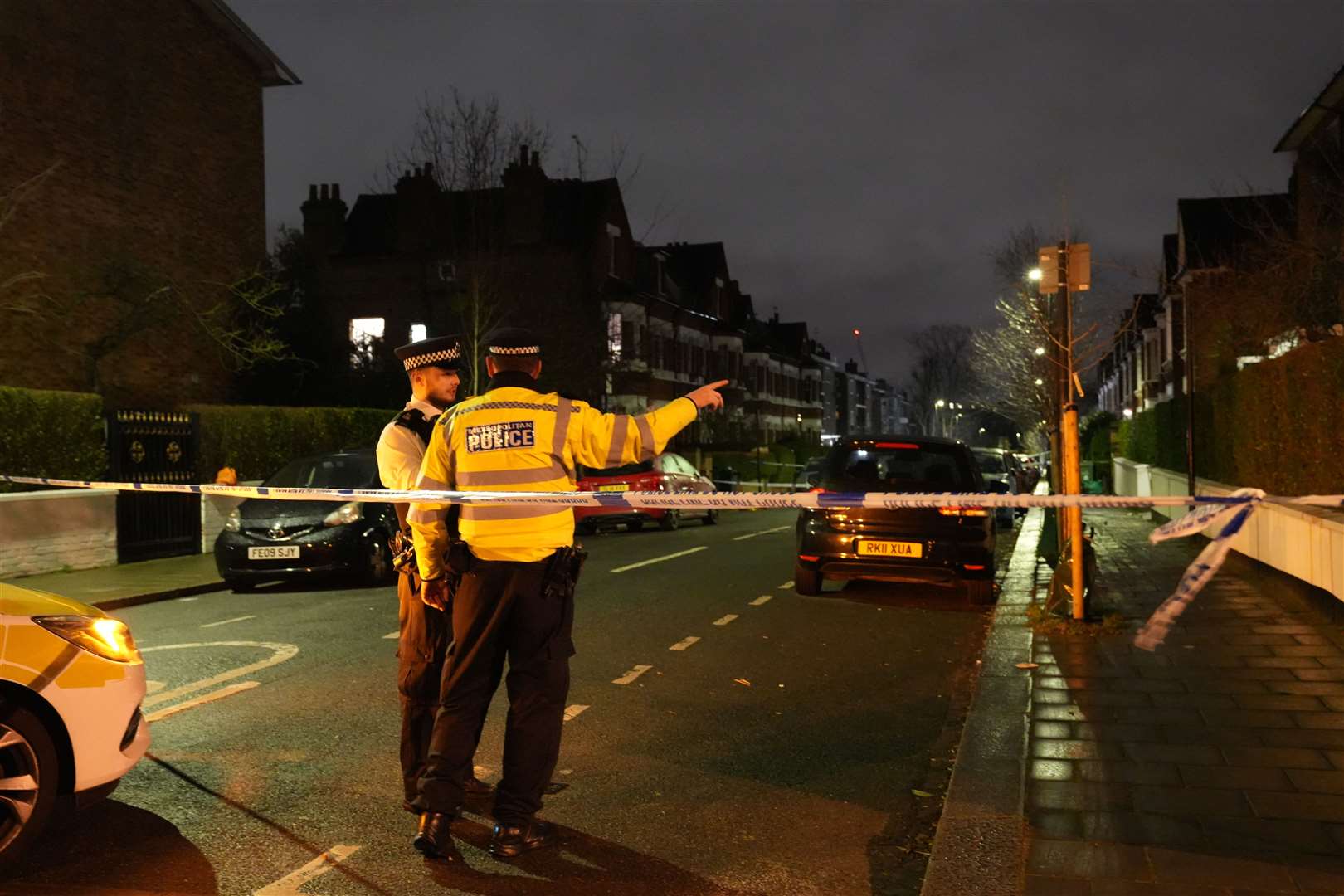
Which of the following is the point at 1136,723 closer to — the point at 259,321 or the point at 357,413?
the point at 357,413

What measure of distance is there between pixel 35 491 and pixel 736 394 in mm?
42981

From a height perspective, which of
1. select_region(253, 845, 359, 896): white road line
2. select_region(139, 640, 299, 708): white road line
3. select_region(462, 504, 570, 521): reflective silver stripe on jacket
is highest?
select_region(462, 504, 570, 521): reflective silver stripe on jacket

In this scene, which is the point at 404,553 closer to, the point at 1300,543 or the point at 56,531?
the point at 1300,543

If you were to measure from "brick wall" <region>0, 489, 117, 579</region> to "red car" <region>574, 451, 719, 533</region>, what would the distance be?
688 centimetres

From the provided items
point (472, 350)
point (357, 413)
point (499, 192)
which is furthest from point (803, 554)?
point (499, 192)

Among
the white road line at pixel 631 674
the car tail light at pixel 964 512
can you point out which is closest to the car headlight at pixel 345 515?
the white road line at pixel 631 674

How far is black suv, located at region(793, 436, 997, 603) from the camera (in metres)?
11.0

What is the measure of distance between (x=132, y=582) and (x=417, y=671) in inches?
399

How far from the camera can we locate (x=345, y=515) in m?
12.8

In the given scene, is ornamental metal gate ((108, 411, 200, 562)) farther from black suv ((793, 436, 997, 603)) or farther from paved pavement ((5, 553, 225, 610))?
black suv ((793, 436, 997, 603))

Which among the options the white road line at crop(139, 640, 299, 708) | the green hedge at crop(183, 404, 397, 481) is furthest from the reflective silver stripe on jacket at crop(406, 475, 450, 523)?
the green hedge at crop(183, 404, 397, 481)

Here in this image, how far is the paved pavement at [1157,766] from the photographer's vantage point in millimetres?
4168

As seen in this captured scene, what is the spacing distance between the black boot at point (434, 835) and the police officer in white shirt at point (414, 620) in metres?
0.44

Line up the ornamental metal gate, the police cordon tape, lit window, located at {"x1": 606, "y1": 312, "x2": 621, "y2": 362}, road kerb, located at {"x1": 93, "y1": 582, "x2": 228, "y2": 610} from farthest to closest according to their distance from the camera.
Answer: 1. lit window, located at {"x1": 606, "y1": 312, "x2": 621, "y2": 362}
2. the ornamental metal gate
3. road kerb, located at {"x1": 93, "y1": 582, "x2": 228, "y2": 610}
4. the police cordon tape
